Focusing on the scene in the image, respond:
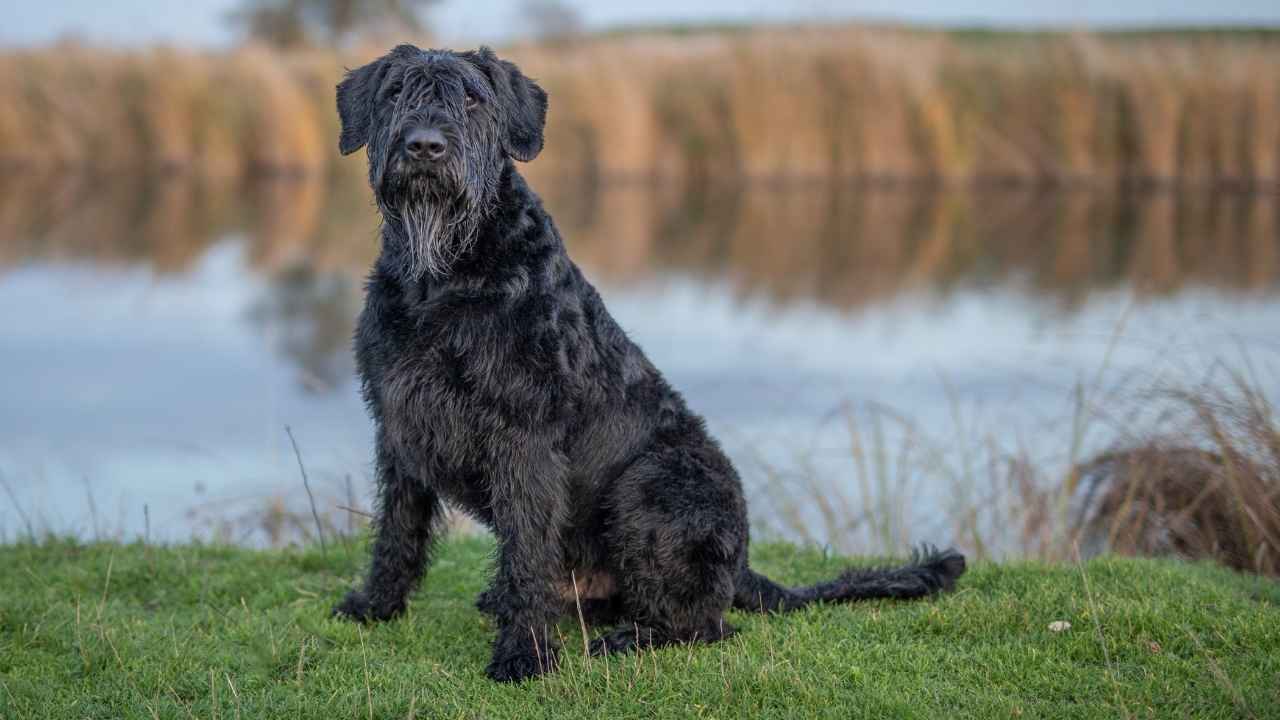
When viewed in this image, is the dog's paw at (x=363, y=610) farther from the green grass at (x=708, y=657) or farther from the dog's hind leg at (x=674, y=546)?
the dog's hind leg at (x=674, y=546)

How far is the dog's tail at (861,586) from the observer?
5312 millimetres

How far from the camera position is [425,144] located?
14.1 feet

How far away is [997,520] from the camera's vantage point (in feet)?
25.5

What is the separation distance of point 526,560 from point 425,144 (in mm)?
1646

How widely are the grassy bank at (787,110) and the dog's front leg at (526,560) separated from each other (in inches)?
705

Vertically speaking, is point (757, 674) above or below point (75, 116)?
below

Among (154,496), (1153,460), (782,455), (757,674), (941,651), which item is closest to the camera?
(757,674)

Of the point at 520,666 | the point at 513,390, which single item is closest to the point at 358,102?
the point at 513,390

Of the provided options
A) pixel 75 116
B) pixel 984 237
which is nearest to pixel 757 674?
pixel 984 237

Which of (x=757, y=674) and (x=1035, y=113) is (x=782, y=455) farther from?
(x=1035, y=113)

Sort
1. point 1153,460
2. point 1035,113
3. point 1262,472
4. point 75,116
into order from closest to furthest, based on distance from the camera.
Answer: point 1262,472 < point 1153,460 < point 1035,113 < point 75,116

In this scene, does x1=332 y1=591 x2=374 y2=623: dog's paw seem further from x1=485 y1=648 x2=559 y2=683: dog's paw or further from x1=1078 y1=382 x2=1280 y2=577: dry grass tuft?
x1=1078 y1=382 x2=1280 y2=577: dry grass tuft

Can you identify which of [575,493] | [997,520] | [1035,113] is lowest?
[997,520]

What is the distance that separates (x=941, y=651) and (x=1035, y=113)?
1894 cm
